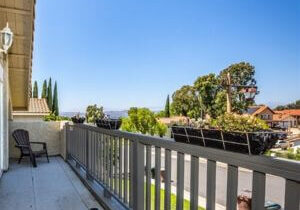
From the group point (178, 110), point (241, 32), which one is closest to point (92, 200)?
point (241, 32)

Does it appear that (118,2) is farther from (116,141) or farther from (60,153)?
(116,141)

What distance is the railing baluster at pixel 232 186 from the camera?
4.19 feet

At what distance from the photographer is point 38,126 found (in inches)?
278

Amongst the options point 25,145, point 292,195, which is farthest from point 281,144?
point 25,145

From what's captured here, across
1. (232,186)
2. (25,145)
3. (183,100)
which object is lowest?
(25,145)

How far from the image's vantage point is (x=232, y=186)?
1.29 meters

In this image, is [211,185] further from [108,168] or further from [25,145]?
[25,145]

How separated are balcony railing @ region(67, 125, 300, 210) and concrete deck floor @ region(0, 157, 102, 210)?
302 millimetres

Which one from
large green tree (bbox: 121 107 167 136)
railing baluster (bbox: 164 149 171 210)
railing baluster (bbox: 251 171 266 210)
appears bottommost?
large green tree (bbox: 121 107 167 136)

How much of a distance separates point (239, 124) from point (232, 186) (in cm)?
27

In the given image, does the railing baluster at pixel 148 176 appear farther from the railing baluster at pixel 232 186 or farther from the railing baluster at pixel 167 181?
the railing baluster at pixel 232 186

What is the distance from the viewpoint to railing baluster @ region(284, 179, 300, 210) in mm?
1002

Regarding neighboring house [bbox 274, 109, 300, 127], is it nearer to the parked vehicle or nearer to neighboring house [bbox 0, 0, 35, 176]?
the parked vehicle

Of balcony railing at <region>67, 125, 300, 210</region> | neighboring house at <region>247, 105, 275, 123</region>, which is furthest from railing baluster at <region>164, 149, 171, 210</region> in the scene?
neighboring house at <region>247, 105, 275, 123</region>
